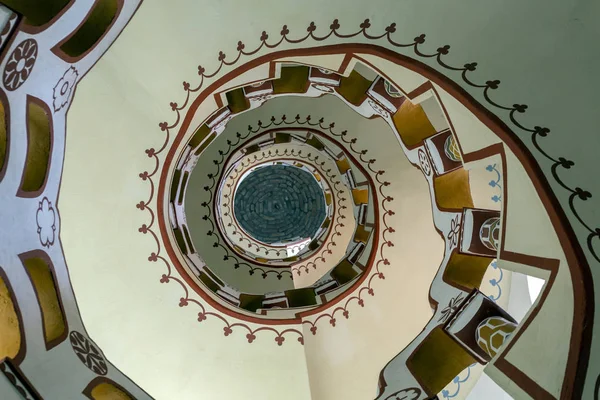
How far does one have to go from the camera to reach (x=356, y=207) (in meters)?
8.19

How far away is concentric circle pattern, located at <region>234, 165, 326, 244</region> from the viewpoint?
416 inches

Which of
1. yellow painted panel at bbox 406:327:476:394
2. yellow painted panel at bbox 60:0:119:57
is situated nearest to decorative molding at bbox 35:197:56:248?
yellow painted panel at bbox 60:0:119:57

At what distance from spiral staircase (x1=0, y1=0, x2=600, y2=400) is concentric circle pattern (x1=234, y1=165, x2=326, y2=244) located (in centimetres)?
273

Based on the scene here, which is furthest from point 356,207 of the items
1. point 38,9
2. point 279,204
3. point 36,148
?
point 38,9

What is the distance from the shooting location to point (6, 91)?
268cm

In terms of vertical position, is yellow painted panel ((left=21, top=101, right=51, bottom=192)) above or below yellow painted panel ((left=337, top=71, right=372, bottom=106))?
below

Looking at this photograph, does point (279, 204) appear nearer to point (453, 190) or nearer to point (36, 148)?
point (453, 190)

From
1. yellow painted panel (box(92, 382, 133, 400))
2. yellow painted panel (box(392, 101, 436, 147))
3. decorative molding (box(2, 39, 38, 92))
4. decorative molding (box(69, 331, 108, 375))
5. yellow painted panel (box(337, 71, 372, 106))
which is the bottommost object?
yellow painted panel (box(92, 382, 133, 400))

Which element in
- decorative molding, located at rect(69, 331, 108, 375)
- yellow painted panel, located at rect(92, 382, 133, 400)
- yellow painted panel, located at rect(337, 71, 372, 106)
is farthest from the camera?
yellow painted panel, located at rect(337, 71, 372, 106)

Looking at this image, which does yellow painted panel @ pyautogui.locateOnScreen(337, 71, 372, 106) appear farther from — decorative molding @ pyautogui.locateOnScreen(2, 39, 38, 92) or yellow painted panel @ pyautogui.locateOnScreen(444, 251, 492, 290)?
decorative molding @ pyautogui.locateOnScreen(2, 39, 38, 92)

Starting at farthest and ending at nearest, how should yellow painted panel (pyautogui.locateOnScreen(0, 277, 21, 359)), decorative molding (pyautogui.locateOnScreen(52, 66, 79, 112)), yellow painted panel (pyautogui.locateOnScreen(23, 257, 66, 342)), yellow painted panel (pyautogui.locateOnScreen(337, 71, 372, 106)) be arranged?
1. yellow painted panel (pyautogui.locateOnScreen(337, 71, 372, 106))
2. yellow painted panel (pyautogui.locateOnScreen(23, 257, 66, 342))
3. decorative molding (pyautogui.locateOnScreen(52, 66, 79, 112))
4. yellow painted panel (pyautogui.locateOnScreen(0, 277, 21, 359))

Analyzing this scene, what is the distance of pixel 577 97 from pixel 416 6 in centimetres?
134

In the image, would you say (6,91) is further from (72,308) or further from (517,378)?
(517,378)

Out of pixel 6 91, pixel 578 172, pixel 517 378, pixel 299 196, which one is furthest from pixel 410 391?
pixel 299 196
